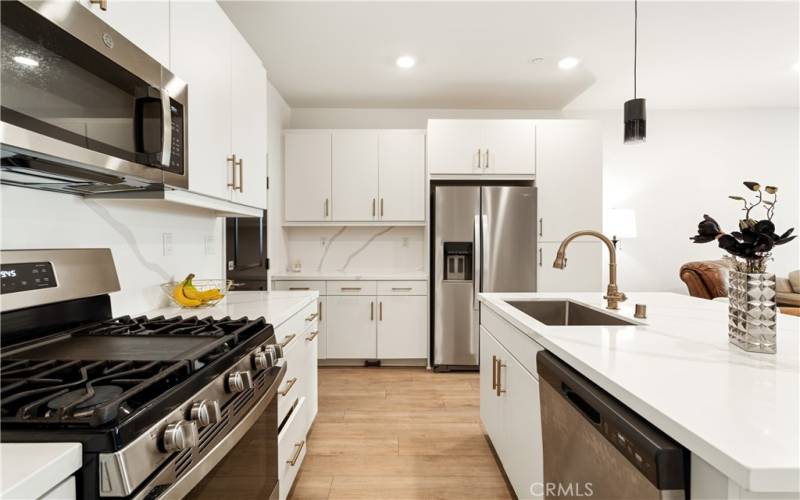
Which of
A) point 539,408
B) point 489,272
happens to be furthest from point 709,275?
point 539,408

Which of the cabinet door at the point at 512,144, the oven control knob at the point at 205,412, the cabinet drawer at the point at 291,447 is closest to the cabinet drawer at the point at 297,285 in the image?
the cabinet drawer at the point at 291,447

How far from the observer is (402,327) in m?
3.68

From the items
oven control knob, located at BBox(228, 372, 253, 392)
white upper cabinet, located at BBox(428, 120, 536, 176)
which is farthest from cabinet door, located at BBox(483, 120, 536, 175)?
oven control knob, located at BBox(228, 372, 253, 392)

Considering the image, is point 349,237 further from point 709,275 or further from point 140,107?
point 709,275

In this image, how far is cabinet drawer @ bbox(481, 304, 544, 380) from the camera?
1433 millimetres

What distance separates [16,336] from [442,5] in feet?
8.11

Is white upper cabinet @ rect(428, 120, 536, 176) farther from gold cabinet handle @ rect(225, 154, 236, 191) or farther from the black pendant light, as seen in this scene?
gold cabinet handle @ rect(225, 154, 236, 191)

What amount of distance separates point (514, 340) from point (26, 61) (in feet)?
5.49

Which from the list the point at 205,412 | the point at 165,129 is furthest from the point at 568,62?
the point at 205,412

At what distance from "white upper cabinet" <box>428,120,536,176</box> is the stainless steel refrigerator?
0.93 ft

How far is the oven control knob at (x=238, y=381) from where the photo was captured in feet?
3.34

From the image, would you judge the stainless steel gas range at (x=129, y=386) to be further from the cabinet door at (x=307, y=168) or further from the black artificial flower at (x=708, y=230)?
the cabinet door at (x=307, y=168)

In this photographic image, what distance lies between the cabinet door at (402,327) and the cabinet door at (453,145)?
124cm

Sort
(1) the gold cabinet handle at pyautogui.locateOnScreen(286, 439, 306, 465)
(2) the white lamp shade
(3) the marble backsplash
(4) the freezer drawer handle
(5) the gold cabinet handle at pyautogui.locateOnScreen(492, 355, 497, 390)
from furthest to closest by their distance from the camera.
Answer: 1. (3) the marble backsplash
2. (2) the white lamp shade
3. (5) the gold cabinet handle at pyautogui.locateOnScreen(492, 355, 497, 390)
4. (1) the gold cabinet handle at pyautogui.locateOnScreen(286, 439, 306, 465)
5. (4) the freezer drawer handle
